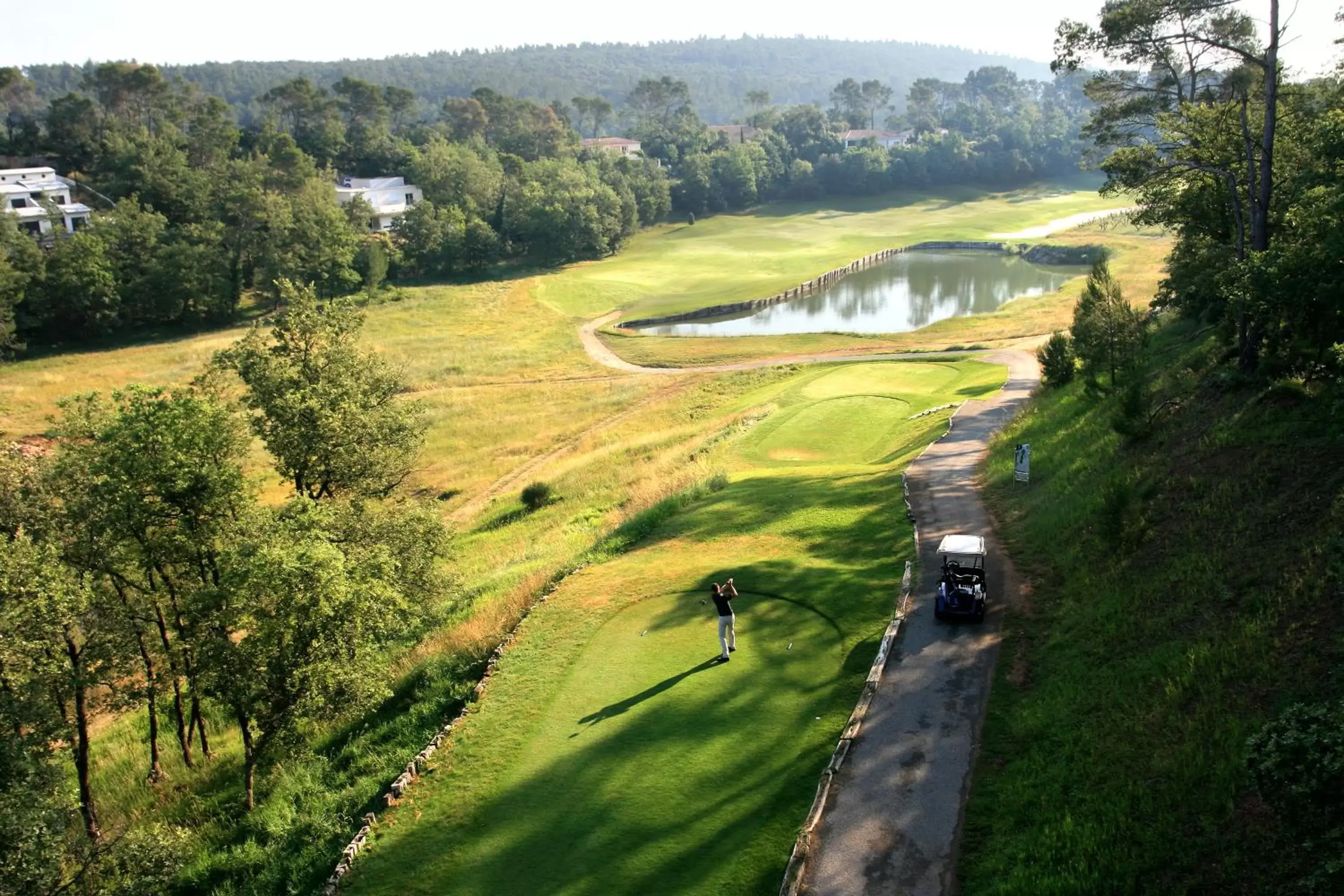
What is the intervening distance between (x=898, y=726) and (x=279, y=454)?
62.3ft

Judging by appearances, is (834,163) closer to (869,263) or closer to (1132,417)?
(869,263)

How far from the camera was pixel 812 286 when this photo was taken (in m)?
96.7

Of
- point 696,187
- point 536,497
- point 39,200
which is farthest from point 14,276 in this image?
point 696,187

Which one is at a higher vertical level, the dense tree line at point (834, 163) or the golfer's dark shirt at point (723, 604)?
the dense tree line at point (834, 163)

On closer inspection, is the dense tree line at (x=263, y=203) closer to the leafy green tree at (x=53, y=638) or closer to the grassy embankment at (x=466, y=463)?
the grassy embankment at (x=466, y=463)

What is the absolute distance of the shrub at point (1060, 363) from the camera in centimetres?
3416

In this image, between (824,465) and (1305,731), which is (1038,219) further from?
(1305,731)

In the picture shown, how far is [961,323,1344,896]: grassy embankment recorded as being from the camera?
1068 cm

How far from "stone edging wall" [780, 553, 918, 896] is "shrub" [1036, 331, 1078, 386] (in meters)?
18.2

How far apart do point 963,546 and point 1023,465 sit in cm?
762

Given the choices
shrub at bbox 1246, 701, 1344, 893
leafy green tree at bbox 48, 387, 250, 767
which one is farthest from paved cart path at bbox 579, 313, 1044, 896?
leafy green tree at bbox 48, 387, 250, 767

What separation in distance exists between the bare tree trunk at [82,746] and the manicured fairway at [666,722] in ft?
25.6

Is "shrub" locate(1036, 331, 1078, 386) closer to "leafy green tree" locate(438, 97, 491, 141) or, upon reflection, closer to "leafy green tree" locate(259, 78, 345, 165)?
"leafy green tree" locate(259, 78, 345, 165)

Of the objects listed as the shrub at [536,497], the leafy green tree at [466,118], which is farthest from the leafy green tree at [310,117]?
the shrub at [536,497]
